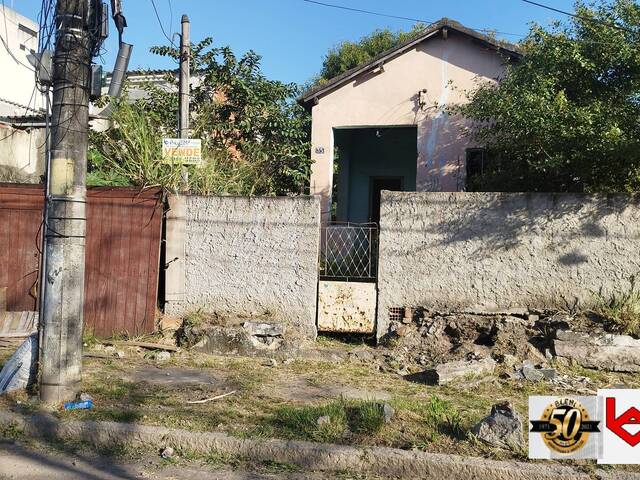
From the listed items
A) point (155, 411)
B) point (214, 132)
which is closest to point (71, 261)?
point (155, 411)

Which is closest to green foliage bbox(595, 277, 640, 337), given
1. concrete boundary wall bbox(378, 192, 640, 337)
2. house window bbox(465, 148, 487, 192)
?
concrete boundary wall bbox(378, 192, 640, 337)

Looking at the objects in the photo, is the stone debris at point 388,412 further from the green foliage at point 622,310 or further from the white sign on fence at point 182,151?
the white sign on fence at point 182,151

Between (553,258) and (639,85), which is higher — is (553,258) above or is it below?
below

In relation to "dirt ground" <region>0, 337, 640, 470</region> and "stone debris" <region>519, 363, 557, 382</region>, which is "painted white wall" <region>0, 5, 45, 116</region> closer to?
"dirt ground" <region>0, 337, 640, 470</region>

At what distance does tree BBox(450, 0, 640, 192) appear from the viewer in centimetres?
666

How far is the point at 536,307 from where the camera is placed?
23.4ft

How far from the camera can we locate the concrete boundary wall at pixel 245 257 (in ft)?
24.8

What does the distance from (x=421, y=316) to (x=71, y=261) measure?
438cm

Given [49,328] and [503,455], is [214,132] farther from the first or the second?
[503,455]

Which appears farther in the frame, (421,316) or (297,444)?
(421,316)

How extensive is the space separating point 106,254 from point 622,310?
263 inches

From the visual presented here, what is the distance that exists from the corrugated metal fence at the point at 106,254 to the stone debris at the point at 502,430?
4.95 m

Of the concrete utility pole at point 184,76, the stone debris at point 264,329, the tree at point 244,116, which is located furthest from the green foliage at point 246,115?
the stone debris at point 264,329

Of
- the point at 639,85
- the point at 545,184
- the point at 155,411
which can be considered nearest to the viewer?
the point at 155,411
